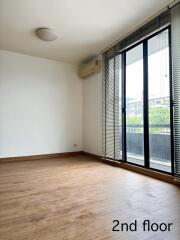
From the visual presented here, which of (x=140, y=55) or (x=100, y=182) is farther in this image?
(x=140, y=55)

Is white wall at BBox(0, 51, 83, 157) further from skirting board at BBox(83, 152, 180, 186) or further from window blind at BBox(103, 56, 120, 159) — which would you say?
skirting board at BBox(83, 152, 180, 186)

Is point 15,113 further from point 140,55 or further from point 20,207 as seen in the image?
point 140,55

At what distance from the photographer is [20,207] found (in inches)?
71.9

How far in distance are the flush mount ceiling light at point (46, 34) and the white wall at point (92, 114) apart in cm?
150

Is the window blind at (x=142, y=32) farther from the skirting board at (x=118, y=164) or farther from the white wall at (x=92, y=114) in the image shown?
the skirting board at (x=118, y=164)

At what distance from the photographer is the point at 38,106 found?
4.57 metres

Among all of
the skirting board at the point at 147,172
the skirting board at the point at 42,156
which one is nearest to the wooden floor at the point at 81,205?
the skirting board at the point at 147,172

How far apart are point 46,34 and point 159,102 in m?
2.48

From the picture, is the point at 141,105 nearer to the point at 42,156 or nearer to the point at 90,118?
the point at 90,118

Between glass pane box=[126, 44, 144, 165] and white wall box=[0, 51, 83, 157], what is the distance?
68.3 inches

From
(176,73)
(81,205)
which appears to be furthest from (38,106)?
(176,73)

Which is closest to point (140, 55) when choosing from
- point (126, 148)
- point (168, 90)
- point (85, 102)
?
point (168, 90)

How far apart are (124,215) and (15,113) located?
11.8ft

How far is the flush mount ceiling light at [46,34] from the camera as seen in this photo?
3221mm
